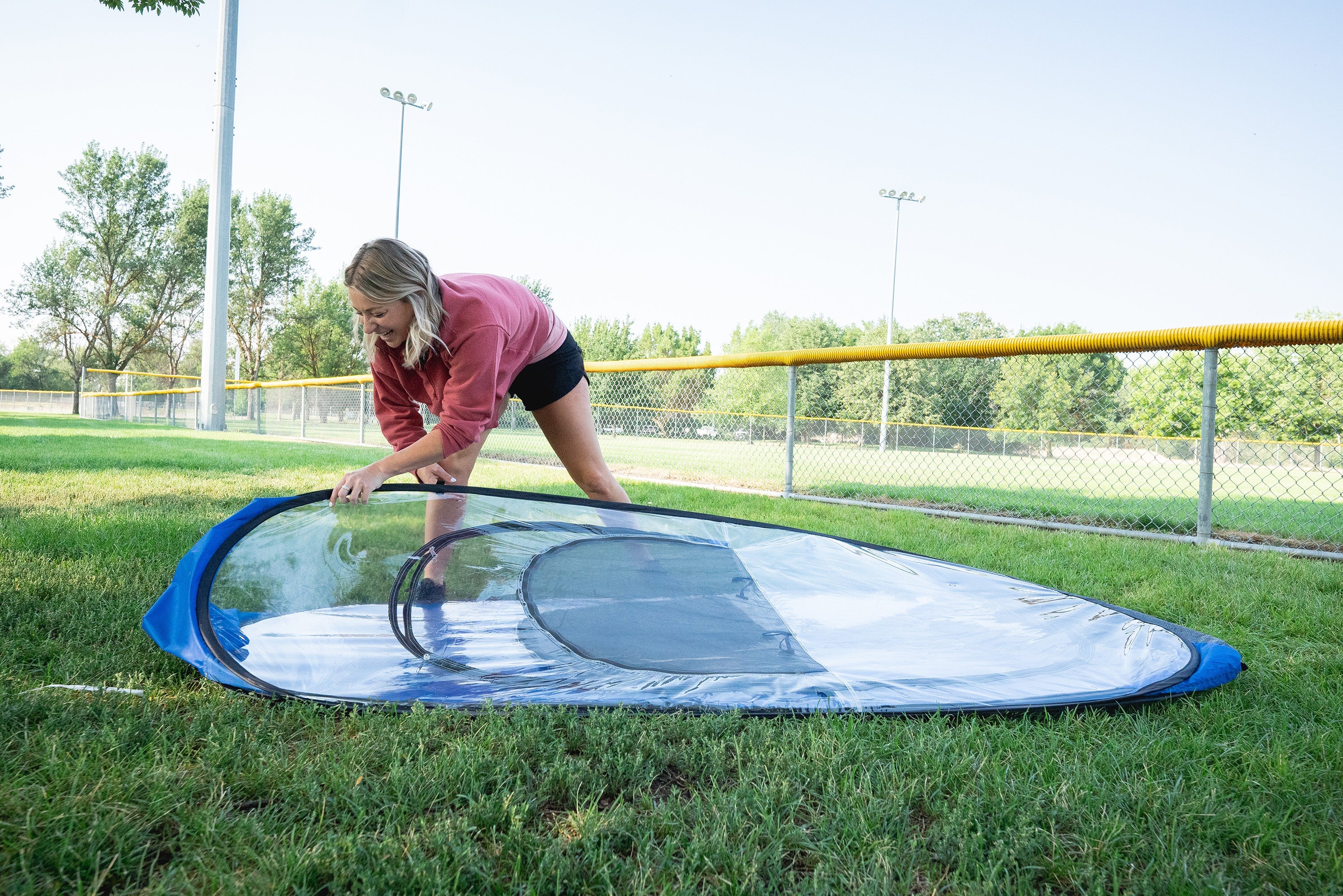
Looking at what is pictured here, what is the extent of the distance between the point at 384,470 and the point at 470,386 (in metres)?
0.32

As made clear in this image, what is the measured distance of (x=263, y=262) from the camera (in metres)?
40.4

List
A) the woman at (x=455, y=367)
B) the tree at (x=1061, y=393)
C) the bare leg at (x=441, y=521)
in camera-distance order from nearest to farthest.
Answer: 1. the woman at (x=455, y=367)
2. the bare leg at (x=441, y=521)
3. the tree at (x=1061, y=393)

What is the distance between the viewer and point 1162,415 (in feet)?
24.8

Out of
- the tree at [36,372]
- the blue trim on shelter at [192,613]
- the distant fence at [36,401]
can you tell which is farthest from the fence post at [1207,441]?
the tree at [36,372]

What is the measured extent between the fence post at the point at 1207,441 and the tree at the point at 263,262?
43750mm

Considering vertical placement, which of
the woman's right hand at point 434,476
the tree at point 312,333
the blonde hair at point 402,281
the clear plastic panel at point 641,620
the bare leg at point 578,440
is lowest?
the clear plastic panel at point 641,620

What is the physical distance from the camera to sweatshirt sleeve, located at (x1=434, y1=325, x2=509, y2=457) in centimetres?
210

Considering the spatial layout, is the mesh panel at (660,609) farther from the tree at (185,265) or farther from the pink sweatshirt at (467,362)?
the tree at (185,265)

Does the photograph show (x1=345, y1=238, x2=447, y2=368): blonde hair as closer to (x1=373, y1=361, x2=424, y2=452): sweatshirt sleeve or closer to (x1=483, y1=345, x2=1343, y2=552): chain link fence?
(x1=373, y1=361, x2=424, y2=452): sweatshirt sleeve

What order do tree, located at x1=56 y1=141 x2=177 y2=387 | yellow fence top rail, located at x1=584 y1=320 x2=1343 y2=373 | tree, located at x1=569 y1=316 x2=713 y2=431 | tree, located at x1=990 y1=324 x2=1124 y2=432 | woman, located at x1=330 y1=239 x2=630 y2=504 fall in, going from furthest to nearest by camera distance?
tree, located at x1=56 y1=141 x2=177 y2=387 → tree, located at x1=990 y1=324 x2=1124 y2=432 → tree, located at x1=569 y1=316 x2=713 y2=431 → yellow fence top rail, located at x1=584 y1=320 x2=1343 y2=373 → woman, located at x1=330 y1=239 x2=630 y2=504

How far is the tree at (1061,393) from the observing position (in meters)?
9.09

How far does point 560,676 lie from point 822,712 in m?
0.58

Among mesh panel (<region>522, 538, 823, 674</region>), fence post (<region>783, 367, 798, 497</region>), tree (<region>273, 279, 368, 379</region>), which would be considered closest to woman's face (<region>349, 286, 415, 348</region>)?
mesh panel (<region>522, 538, 823, 674</region>)

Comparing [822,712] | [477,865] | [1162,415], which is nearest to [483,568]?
[822,712]
